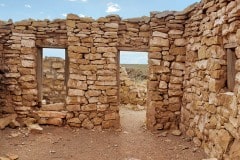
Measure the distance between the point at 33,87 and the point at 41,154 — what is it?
232 centimetres

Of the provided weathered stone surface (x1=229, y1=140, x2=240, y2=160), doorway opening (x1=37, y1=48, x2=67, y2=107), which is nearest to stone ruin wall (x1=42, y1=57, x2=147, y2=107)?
doorway opening (x1=37, y1=48, x2=67, y2=107)

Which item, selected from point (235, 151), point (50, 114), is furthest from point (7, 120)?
point (235, 151)

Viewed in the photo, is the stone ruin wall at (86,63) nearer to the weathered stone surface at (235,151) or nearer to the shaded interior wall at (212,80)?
the shaded interior wall at (212,80)

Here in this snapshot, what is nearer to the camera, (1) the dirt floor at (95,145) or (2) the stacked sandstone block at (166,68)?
(1) the dirt floor at (95,145)

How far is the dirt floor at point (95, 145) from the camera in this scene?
16.2 feet

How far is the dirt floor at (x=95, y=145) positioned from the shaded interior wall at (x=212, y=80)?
1.64ft

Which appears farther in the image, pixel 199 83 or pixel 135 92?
pixel 135 92

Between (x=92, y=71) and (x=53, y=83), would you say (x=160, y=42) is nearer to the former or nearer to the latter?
(x=92, y=71)

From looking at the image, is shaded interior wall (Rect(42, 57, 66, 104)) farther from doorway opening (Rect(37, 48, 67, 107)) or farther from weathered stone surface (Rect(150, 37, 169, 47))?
weathered stone surface (Rect(150, 37, 169, 47))

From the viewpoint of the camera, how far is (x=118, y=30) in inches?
263

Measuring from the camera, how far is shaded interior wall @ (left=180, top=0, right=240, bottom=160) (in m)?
4.04

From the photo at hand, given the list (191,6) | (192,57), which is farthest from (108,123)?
(191,6)

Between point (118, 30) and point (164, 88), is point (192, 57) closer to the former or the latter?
point (164, 88)

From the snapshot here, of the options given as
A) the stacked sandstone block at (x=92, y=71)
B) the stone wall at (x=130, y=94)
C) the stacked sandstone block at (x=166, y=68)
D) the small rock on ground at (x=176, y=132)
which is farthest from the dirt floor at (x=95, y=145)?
the stone wall at (x=130, y=94)
